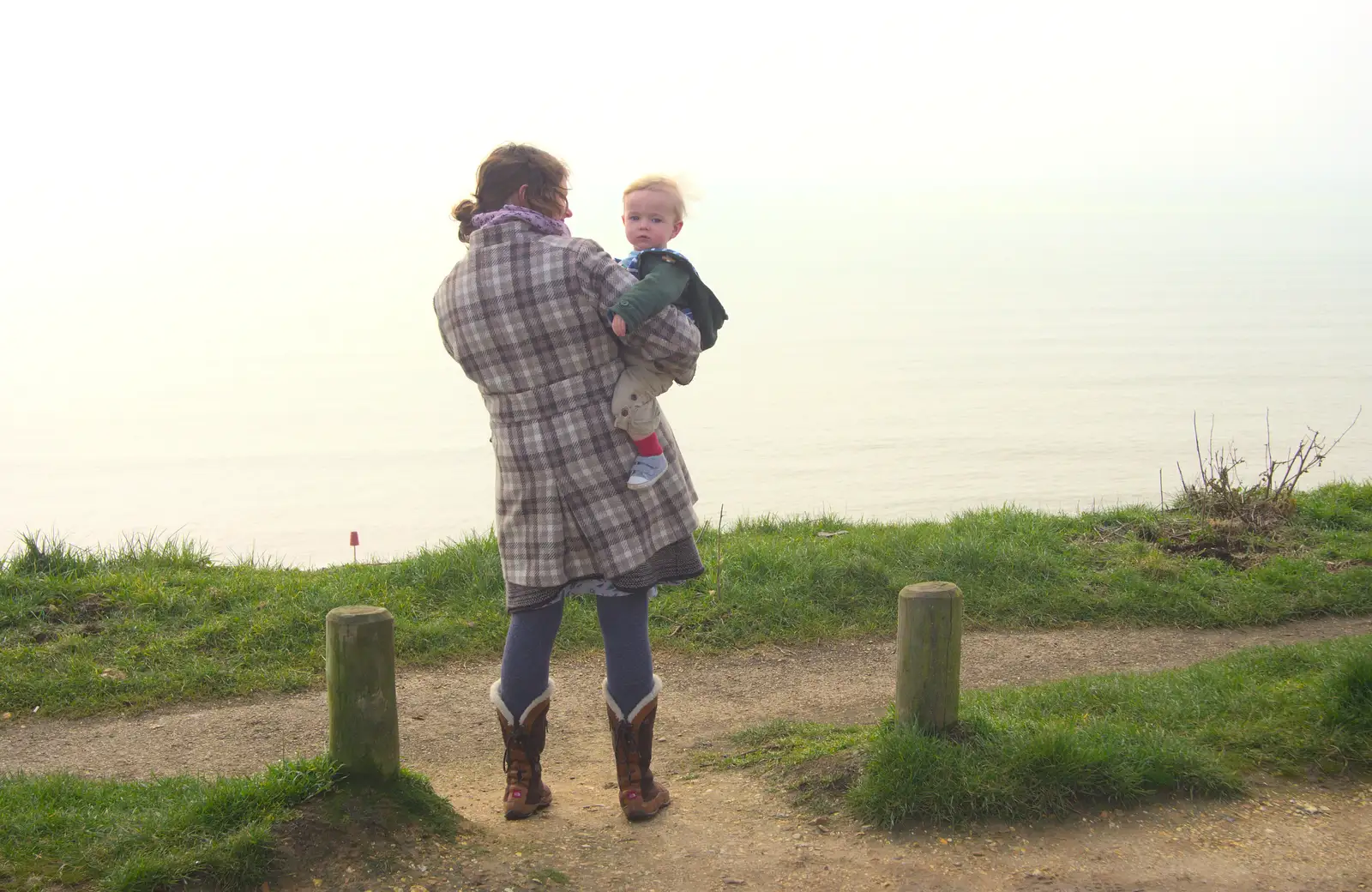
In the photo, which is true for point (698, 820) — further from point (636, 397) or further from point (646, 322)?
point (646, 322)

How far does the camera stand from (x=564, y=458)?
11.4 feet

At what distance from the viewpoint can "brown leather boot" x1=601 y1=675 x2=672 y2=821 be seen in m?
3.76

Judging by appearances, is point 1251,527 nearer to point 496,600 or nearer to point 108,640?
point 496,600

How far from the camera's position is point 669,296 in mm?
3348

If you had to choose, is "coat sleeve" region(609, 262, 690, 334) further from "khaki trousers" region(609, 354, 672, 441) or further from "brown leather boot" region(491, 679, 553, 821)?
"brown leather boot" region(491, 679, 553, 821)

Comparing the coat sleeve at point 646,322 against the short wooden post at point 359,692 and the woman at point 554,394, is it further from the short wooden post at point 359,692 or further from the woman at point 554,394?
the short wooden post at point 359,692

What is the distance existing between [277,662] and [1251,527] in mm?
5486

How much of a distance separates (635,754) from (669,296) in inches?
54.8

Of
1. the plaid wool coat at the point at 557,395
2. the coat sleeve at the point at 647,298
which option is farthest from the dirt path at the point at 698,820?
the coat sleeve at the point at 647,298

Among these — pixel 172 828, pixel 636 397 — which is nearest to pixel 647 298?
pixel 636 397

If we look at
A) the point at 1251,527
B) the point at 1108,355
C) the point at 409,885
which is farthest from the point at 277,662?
the point at 1108,355

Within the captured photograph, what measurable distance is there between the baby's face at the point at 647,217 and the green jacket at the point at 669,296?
3.1 inches

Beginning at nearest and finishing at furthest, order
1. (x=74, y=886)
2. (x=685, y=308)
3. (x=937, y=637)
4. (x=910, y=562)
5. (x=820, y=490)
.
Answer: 1. (x=74, y=886)
2. (x=685, y=308)
3. (x=937, y=637)
4. (x=910, y=562)
5. (x=820, y=490)

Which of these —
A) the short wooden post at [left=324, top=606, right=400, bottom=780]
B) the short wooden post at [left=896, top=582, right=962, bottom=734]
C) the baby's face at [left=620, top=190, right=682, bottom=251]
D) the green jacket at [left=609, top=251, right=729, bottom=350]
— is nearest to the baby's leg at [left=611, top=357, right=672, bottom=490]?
the green jacket at [left=609, top=251, right=729, bottom=350]
